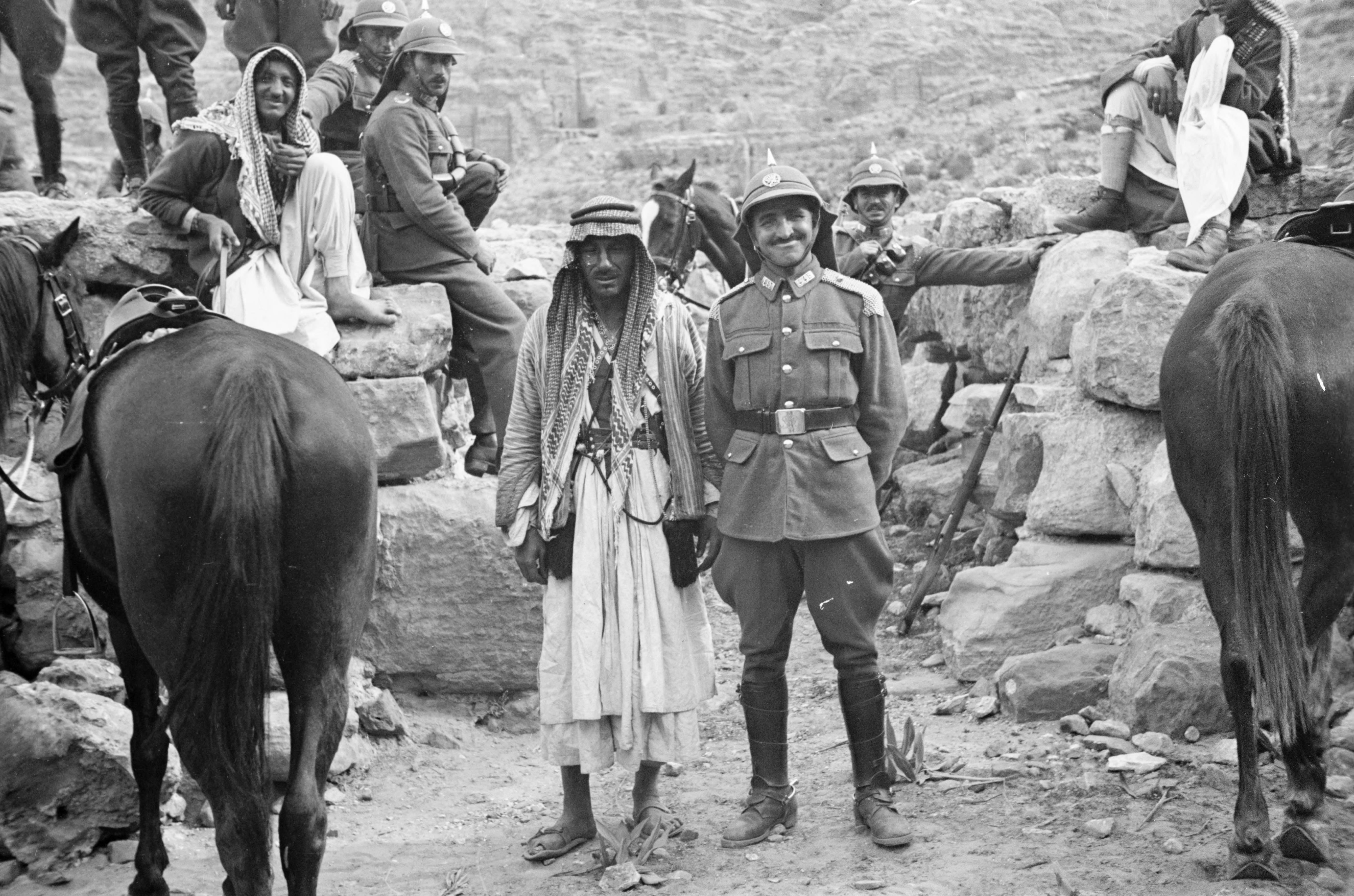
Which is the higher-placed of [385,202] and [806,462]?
[385,202]

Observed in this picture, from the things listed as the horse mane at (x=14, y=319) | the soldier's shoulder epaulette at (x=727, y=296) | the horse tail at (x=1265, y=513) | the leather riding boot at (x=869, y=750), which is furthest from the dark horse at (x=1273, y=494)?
the horse mane at (x=14, y=319)

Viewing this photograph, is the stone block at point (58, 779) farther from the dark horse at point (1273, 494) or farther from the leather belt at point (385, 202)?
the dark horse at point (1273, 494)

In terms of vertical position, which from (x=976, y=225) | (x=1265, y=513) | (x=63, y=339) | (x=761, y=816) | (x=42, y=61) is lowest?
(x=761, y=816)

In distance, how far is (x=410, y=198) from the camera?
612cm

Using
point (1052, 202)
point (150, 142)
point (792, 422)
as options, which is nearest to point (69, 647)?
point (792, 422)

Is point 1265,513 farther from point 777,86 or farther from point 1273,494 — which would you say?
point 777,86

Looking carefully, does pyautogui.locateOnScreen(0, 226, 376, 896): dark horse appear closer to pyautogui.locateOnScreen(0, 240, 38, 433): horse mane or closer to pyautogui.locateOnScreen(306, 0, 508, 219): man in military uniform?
pyautogui.locateOnScreen(0, 240, 38, 433): horse mane

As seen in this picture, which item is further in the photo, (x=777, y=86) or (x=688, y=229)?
(x=777, y=86)

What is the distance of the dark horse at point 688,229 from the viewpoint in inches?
309

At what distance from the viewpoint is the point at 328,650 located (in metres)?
3.55

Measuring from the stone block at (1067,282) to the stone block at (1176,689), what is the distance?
2269mm

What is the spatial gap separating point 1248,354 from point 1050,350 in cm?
341

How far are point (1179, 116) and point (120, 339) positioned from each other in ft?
18.9

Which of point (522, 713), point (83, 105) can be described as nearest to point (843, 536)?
point (522, 713)
